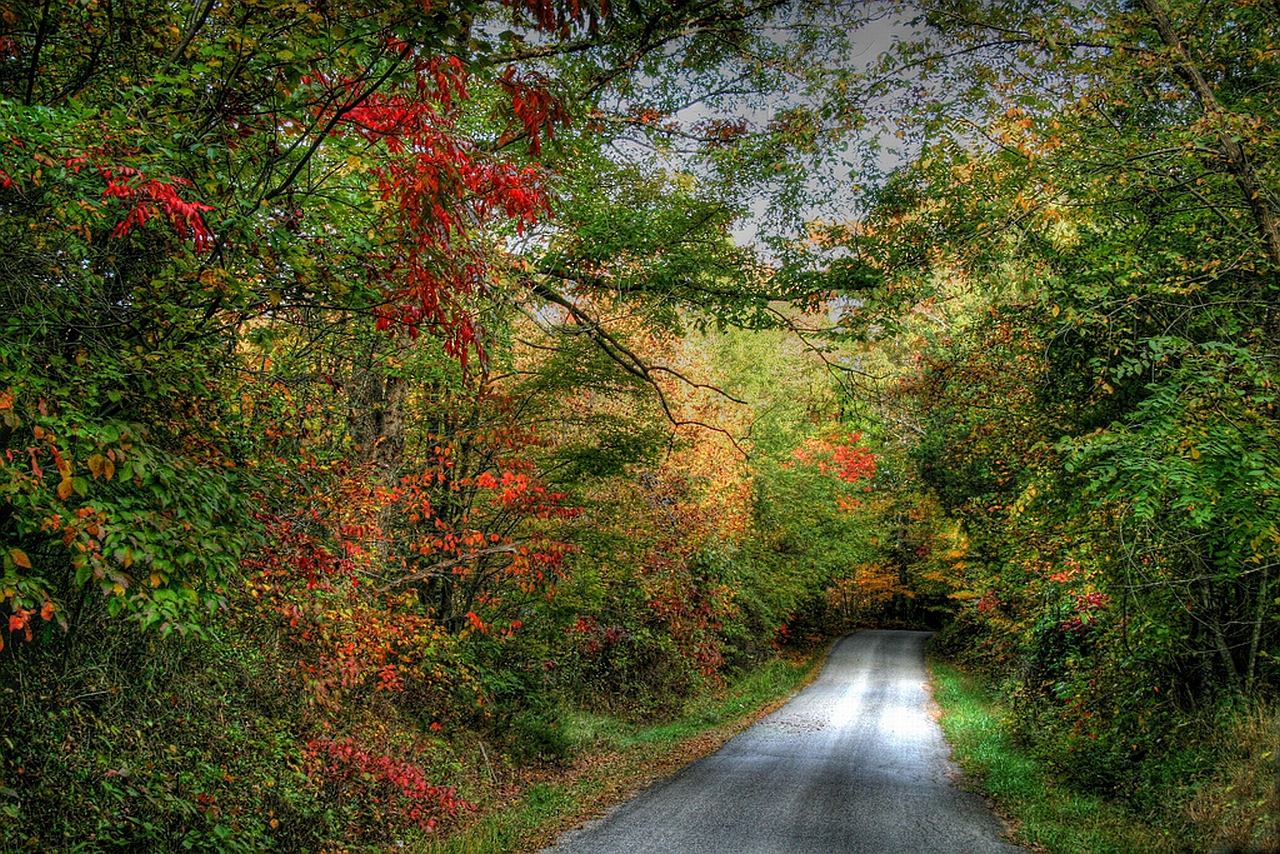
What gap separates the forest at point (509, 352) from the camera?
12.6ft

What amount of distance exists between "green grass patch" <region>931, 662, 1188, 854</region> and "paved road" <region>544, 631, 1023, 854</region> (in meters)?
0.37

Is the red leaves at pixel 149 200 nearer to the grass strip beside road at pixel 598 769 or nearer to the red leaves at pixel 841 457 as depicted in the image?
the grass strip beside road at pixel 598 769

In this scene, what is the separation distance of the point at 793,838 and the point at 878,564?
3270 centimetres

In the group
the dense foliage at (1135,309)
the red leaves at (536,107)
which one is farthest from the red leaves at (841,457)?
the red leaves at (536,107)

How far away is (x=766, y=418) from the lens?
77.3 feet

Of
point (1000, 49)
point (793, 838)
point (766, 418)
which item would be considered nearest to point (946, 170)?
point (1000, 49)

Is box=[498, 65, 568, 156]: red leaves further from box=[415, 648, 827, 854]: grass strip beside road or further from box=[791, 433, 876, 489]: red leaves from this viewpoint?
box=[791, 433, 876, 489]: red leaves

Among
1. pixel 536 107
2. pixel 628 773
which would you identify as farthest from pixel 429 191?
pixel 628 773

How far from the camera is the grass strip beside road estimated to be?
26.3ft

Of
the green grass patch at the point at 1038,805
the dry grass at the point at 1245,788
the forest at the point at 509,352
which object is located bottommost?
the green grass patch at the point at 1038,805

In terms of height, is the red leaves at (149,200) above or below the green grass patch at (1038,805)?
above

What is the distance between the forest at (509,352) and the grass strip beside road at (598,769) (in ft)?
1.65

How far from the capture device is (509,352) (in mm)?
9797

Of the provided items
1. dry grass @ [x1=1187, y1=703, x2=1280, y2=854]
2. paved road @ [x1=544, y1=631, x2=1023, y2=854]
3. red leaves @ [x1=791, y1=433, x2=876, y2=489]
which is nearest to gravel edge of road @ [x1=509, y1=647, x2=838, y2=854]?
paved road @ [x1=544, y1=631, x2=1023, y2=854]
